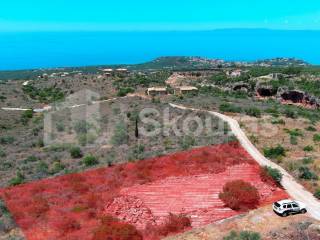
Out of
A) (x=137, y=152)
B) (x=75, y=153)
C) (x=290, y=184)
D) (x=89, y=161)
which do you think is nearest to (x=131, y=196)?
(x=89, y=161)

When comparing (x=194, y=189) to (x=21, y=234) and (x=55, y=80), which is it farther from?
(x=55, y=80)

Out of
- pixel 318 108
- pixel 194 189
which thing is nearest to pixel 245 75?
pixel 318 108

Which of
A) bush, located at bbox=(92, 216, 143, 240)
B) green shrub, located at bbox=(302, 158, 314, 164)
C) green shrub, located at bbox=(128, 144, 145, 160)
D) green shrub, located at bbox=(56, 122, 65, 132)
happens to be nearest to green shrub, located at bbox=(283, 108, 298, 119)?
green shrub, located at bbox=(302, 158, 314, 164)

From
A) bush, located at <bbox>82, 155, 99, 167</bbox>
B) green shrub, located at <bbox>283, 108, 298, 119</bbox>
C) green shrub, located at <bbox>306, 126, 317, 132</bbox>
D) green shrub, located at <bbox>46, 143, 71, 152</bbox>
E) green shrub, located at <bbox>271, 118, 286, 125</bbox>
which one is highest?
green shrub, located at <bbox>283, 108, 298, 119</bbox>

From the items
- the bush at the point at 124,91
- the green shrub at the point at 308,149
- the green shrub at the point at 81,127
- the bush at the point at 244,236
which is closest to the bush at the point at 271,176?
the bush at the point at 244,236

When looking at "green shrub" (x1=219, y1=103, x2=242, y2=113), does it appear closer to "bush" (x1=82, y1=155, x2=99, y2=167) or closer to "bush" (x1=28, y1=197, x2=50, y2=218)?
"bush" (x1=82, y1=155, x2=99, y2=167)

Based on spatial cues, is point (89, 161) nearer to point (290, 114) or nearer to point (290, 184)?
point (290, 184)

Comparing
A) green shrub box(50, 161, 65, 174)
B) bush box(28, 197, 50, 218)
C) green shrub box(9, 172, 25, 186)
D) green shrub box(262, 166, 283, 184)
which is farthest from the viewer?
green shrub box(50, 161, 65, 174)
